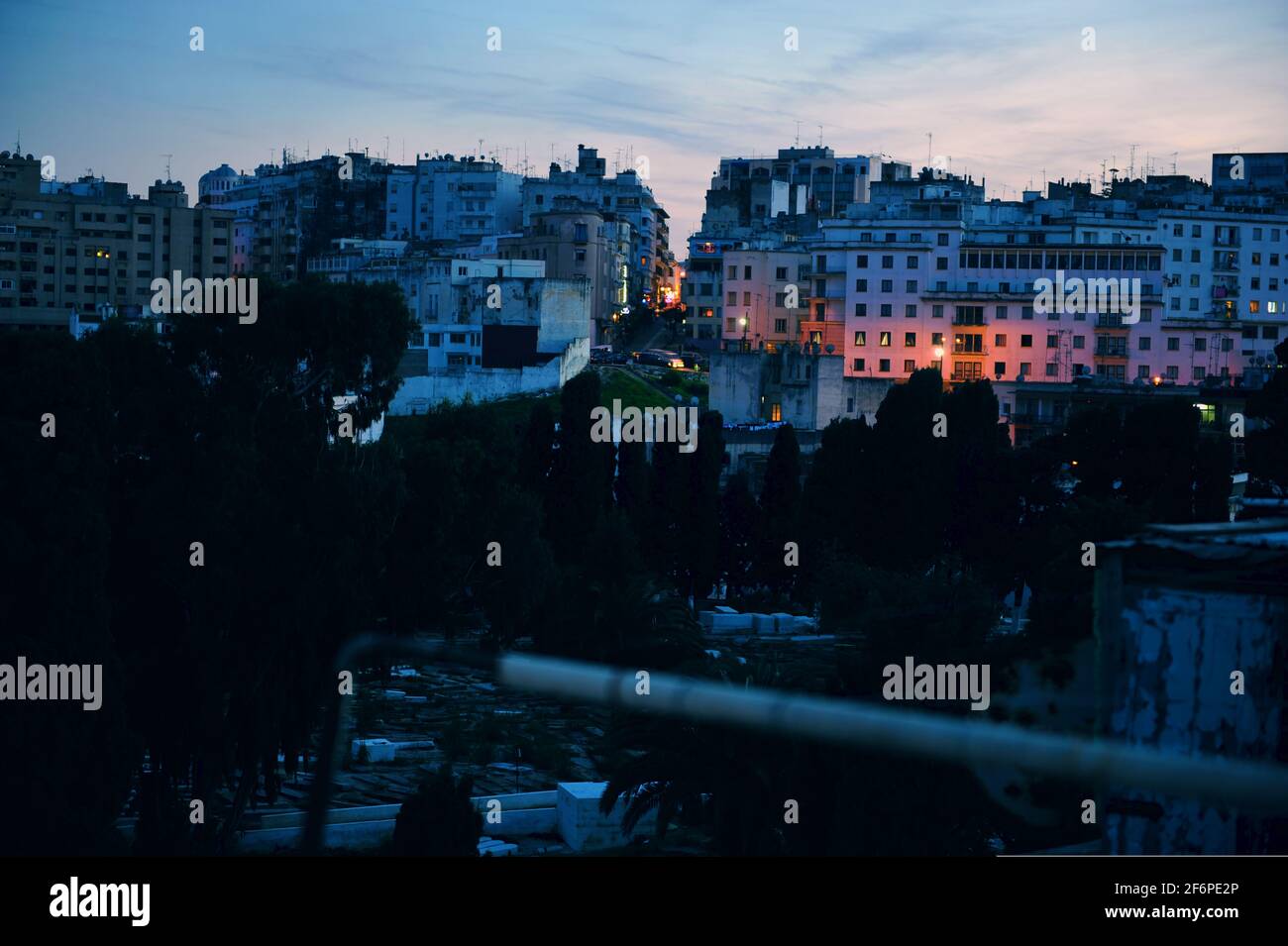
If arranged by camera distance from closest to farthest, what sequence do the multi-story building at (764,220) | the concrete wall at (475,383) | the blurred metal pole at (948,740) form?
the blurred metal pole at (948,740) < the concrete wall at (475,383) < the multi-story building at (764,220)

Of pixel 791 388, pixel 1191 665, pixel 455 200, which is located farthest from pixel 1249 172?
pixel 1191 665

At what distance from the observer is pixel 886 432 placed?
3806 cm

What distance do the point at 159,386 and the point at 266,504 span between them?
2.59m

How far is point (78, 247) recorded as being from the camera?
9306 cm

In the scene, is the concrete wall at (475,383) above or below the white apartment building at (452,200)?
below

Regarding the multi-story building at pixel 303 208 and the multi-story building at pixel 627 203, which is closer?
the multi-story building at pixel 627 203

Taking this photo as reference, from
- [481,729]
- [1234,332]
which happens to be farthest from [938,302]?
[481,729]

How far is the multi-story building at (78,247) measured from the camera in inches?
3597

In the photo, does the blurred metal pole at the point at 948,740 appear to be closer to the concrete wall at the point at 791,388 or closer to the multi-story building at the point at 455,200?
the concrete wall at the point at 791,388

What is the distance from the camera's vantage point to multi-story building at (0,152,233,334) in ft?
300

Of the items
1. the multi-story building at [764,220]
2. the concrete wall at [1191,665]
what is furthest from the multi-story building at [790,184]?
the concrete wall at [1191,665]

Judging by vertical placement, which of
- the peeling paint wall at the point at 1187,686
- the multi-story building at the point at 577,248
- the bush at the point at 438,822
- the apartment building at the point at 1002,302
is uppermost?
the multi-story building at the point at 577,248

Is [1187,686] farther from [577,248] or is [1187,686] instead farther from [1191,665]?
[577,248]
